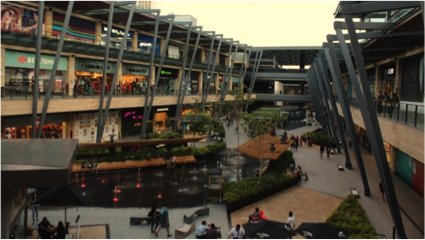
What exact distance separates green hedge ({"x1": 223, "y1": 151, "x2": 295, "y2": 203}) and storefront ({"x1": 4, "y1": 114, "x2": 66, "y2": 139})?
19112mm

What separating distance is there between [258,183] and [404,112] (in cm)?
867

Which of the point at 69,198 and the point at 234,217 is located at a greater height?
the point at 69,198

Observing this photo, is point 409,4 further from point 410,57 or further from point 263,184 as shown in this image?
point 410,57

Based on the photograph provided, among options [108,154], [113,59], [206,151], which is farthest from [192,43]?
[108,154]

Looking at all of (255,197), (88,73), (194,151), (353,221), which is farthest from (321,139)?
(353,221)

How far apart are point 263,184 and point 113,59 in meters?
26.3

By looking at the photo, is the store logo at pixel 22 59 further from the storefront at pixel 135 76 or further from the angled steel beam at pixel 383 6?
the angled steel beam at pixel 383 6

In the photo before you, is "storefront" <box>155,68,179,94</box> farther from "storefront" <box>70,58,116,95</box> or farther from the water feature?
the water feature

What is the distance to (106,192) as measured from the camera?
840 inches

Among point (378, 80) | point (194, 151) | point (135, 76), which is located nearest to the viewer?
point (194, 151)

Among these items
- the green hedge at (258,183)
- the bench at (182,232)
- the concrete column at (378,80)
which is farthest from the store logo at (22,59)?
the concrete column at (378,80)

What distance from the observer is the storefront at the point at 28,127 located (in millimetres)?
29688

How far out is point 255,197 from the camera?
67.1 feet

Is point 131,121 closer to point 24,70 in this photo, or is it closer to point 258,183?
point 24,70
